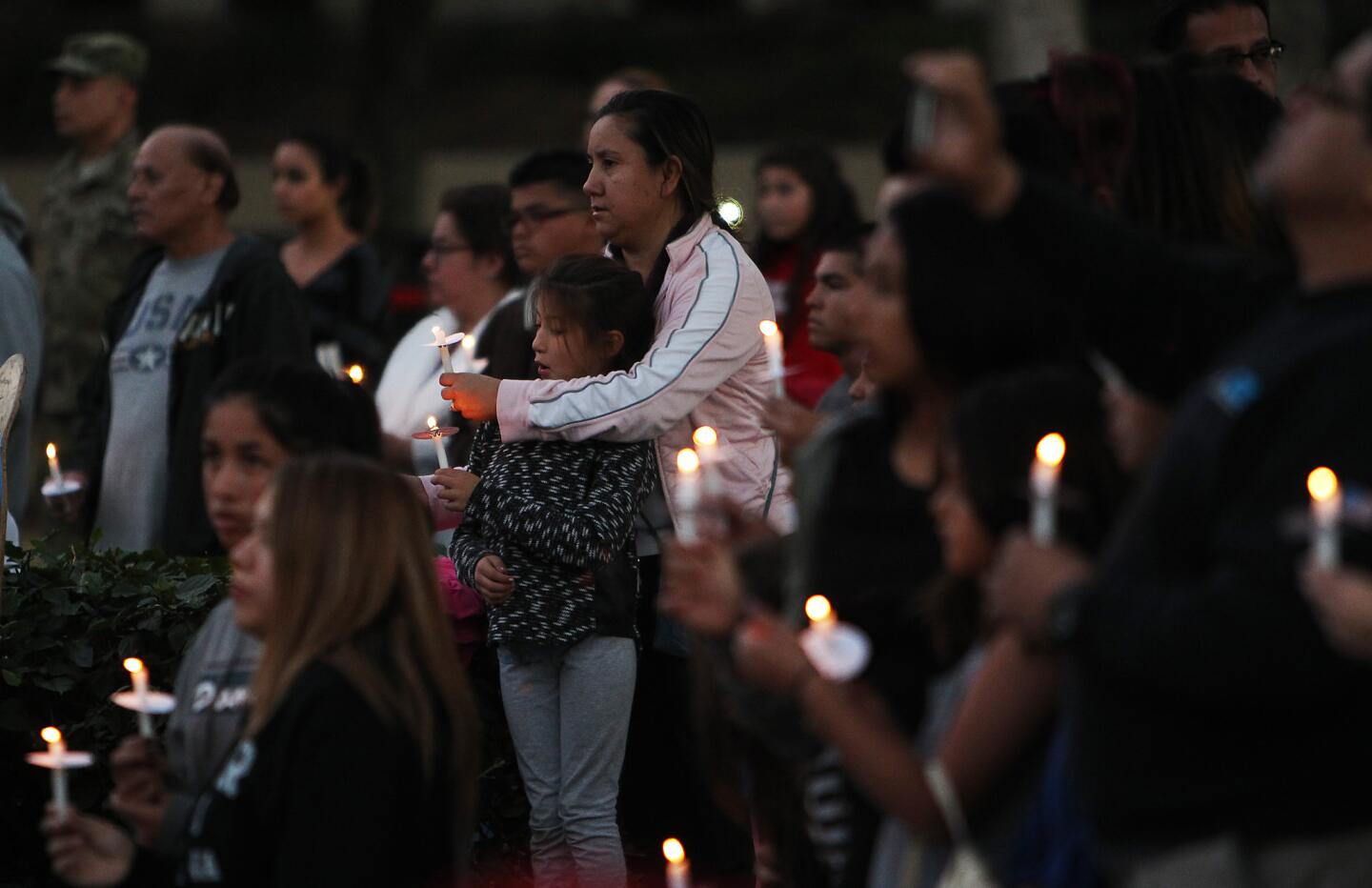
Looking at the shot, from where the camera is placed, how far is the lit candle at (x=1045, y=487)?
7.75ft

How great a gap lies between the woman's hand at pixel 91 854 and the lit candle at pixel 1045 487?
5.09 feet

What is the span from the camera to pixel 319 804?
10.2 ft

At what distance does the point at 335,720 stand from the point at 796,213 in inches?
200

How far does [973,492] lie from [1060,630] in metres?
0.34

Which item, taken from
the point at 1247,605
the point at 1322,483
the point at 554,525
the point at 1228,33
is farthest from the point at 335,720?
the point at 1228,33

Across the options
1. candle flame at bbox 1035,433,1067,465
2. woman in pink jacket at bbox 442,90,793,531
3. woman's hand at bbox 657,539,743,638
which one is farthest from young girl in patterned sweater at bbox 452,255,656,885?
candle flame at bbox 1035,433,1067,465

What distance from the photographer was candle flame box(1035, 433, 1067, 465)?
8.63 feet

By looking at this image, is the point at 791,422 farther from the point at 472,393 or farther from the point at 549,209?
the point at 549,209

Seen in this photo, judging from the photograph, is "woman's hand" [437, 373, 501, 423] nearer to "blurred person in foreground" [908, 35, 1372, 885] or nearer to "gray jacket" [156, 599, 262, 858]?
"gray jacket" [156, 599, 262, 858]

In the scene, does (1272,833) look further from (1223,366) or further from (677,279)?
(677,279)

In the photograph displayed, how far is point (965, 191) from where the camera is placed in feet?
8.95

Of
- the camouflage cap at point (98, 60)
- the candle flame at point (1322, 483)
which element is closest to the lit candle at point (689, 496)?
the candle flame at point (1322, 483)

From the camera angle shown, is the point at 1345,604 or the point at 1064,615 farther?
the point at 1064,615

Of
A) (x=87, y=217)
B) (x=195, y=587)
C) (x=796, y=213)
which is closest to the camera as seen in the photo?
(x=195, y=587)
